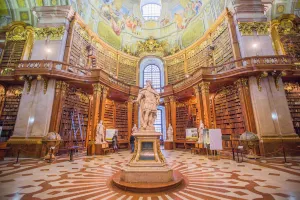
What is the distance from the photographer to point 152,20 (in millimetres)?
16047

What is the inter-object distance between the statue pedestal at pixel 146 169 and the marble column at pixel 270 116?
6217 millimetres

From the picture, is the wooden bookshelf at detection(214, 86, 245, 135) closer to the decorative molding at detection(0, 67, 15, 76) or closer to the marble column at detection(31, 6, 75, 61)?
the marble column at detection(31, 6, 75, 61)

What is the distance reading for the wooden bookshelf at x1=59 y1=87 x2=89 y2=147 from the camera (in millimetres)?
8391

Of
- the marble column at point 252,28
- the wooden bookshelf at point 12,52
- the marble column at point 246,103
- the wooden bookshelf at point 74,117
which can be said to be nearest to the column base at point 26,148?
the wooden bookshelf at point 74,117

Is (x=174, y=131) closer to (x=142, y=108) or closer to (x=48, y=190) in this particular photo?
(x=142, y=108)

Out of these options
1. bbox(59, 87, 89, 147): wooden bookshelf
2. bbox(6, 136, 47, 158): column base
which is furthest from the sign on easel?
bbox(6, 136, 47, 158): column base

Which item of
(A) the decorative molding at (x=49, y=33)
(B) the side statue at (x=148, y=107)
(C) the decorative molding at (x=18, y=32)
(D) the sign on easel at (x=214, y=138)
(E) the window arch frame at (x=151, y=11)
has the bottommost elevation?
(D) the sign on easel at (x=214, y=138)

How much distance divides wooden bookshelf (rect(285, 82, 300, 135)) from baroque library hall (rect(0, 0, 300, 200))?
0.06 metres

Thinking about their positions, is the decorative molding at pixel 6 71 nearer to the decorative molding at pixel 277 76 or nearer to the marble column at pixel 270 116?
the marble column at pixel 270 116

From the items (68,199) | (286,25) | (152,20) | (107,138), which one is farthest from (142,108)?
(152,20)

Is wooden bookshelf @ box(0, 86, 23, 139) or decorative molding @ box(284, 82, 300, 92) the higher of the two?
decorative molding @ box(284, 82, 300, 92)

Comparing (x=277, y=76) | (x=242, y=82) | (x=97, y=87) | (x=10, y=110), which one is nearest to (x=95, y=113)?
(x=97, y=87)

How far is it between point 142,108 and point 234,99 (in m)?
7.04

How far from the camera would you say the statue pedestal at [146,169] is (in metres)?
3.01
